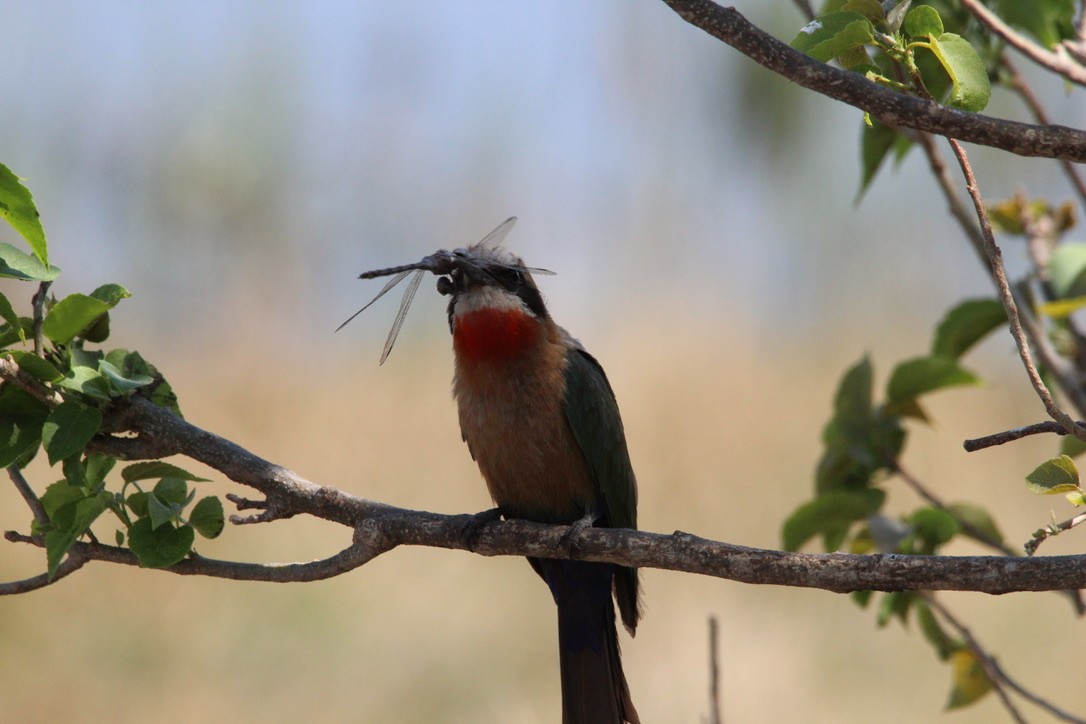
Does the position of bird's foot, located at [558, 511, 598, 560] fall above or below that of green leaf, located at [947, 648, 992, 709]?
above

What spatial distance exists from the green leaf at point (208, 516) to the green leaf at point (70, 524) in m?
A: 0.16

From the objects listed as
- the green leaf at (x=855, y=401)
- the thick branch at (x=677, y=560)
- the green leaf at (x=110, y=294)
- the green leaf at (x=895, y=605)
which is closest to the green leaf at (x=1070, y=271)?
the green leaf at (x=855, y=401)

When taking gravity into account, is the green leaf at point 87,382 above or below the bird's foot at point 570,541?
above

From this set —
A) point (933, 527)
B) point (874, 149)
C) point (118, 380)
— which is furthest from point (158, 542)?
point (874, 149)

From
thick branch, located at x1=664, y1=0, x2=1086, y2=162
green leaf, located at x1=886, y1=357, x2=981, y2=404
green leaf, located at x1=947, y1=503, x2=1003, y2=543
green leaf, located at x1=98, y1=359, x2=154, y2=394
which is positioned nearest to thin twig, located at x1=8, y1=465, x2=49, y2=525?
green leaf, located at x1=98, y1=359, x2=154, y2=394

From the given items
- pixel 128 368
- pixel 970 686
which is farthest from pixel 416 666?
pixel 128 368

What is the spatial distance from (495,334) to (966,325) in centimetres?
121

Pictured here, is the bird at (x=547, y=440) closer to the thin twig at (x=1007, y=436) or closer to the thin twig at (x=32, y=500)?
the thin twig at (x=32, y=500)

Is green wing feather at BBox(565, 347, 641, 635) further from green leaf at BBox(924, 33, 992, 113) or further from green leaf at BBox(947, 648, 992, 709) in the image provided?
green leaf at BBox(924, 33, 992, 113)

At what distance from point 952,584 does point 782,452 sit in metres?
6.24

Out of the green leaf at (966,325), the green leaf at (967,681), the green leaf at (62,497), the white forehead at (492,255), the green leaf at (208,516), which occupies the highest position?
the white forehead at (492,255)

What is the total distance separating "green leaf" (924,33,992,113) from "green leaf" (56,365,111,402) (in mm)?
1484

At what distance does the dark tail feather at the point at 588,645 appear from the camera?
2.90 metres

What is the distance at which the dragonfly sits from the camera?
2.54 metres
